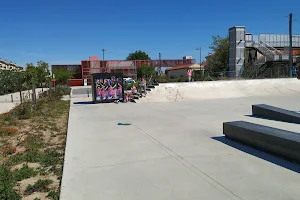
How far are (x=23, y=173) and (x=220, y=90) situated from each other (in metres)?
20.5

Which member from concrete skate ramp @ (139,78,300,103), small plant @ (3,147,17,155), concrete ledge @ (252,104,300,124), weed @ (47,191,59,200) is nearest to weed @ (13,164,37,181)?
weed @ (47,191,59,200)

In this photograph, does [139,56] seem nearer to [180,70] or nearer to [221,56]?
[180,70]

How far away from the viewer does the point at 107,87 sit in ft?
68.7

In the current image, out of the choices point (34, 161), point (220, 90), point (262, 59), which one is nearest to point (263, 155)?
point (34, 161)

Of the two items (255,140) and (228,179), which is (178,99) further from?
(228,179)

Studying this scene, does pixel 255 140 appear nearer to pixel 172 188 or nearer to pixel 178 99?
pixel 172 188

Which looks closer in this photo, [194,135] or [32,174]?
[32,174]

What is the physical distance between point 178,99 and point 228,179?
1707cm

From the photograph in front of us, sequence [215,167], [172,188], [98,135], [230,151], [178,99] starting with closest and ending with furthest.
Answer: [172,188]
[215,167]
[230,151]
[98,135]
[178,99]

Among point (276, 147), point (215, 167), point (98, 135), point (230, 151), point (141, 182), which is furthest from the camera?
point (98, 135)

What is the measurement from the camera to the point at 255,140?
627 cm

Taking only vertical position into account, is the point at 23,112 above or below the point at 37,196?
above

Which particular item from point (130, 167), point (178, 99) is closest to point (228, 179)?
point (130, 167)

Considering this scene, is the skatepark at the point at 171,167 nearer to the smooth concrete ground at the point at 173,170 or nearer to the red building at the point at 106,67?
the smooth concrete ground at the point at 173,170
